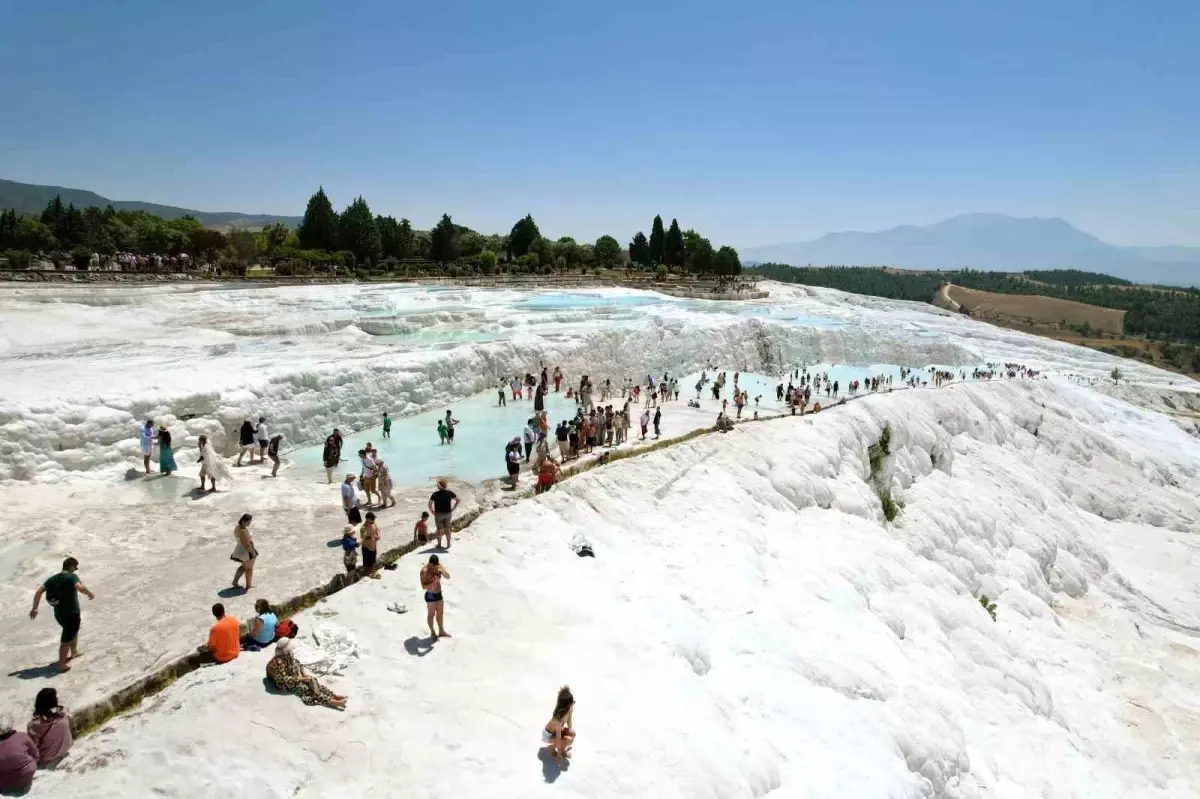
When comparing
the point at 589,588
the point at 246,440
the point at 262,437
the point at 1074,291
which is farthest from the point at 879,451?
the point at 1074,291

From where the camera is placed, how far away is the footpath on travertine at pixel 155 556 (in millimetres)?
6602

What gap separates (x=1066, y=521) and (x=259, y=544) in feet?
75.7

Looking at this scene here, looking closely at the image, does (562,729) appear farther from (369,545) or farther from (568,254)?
(568,254)

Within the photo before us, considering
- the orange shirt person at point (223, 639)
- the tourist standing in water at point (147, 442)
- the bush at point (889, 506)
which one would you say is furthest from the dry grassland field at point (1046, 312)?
the orange shirt person at point (223, 639)

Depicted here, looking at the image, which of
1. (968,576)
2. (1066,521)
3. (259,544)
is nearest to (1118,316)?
(1066,521)

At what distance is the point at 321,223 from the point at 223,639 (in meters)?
53.3

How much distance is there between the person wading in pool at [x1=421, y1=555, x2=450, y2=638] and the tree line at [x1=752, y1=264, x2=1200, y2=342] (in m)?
106

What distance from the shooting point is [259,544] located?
9.59 m

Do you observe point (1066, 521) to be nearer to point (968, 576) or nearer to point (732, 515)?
point (968, 576)

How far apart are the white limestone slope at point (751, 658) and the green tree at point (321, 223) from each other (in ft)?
151

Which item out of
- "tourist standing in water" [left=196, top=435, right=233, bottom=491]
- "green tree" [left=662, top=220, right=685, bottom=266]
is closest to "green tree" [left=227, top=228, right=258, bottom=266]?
"green tree" [left=662, top=220, right=685, bottom=266]

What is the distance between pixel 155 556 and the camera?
910cm

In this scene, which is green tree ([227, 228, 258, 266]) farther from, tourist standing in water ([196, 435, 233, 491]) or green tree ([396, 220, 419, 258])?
tourist standing in water ([196, 435, 233, 491])

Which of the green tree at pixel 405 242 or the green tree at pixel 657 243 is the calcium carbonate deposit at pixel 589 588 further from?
the green tree at pixel 657 243
